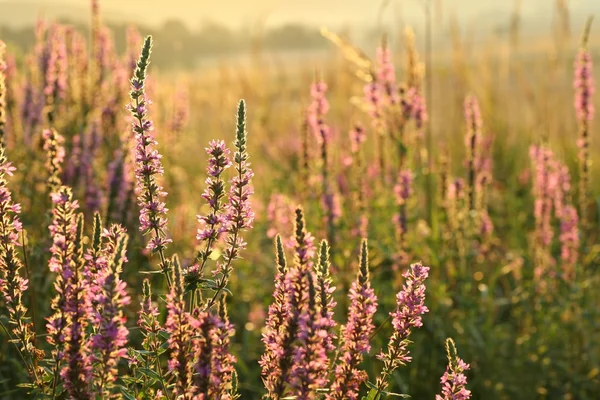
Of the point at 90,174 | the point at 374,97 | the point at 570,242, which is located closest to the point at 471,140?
the point at 374,97

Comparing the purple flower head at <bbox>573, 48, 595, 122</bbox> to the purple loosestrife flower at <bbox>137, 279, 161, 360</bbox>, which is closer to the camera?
the purple loosestrife flower at <bbox>137, 279, 161, 360</bbox>

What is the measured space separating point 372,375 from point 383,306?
0.73m

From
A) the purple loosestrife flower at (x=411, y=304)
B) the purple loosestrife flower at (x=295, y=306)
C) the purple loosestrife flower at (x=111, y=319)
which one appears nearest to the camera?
the purple loosestrife flower at (x=111, y=319)

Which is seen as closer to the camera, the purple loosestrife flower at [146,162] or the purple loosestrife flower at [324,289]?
the purple loosestrife flower at [324,289]

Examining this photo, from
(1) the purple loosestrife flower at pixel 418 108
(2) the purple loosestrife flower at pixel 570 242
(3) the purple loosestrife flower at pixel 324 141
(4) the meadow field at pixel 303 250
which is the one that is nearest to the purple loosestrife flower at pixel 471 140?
(4) the meadow field at pixel 303 250

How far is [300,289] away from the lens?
6.58ft

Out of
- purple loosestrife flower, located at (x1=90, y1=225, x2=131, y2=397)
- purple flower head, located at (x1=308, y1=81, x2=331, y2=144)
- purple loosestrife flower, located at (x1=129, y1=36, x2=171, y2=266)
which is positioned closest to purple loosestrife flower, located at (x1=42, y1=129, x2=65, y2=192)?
purple loosestrife flower, located at (x1=129, y1=36, x2=171, y2=266)

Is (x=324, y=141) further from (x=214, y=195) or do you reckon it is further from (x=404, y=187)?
(x=214, y=195)

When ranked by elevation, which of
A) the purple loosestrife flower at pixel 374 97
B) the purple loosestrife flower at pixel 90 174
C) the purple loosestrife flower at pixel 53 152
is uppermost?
the purple loosestrife flower at pixel 374 97

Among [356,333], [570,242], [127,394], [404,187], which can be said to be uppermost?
[404,187]

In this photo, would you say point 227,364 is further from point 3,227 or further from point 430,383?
point 430,383

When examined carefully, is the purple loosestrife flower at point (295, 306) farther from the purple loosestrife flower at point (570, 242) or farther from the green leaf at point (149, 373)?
the purple loosestrife flower at point (570, 242)

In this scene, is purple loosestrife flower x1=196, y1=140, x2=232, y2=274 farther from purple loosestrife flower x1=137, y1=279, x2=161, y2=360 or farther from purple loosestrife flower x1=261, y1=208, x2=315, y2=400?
purple loosestrife flower x1=261, y1=208, x2=315, y2=400

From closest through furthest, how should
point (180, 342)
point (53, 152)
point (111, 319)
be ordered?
1. point (111, 319)
2. point (180, 342)
3. point (53, 152)
